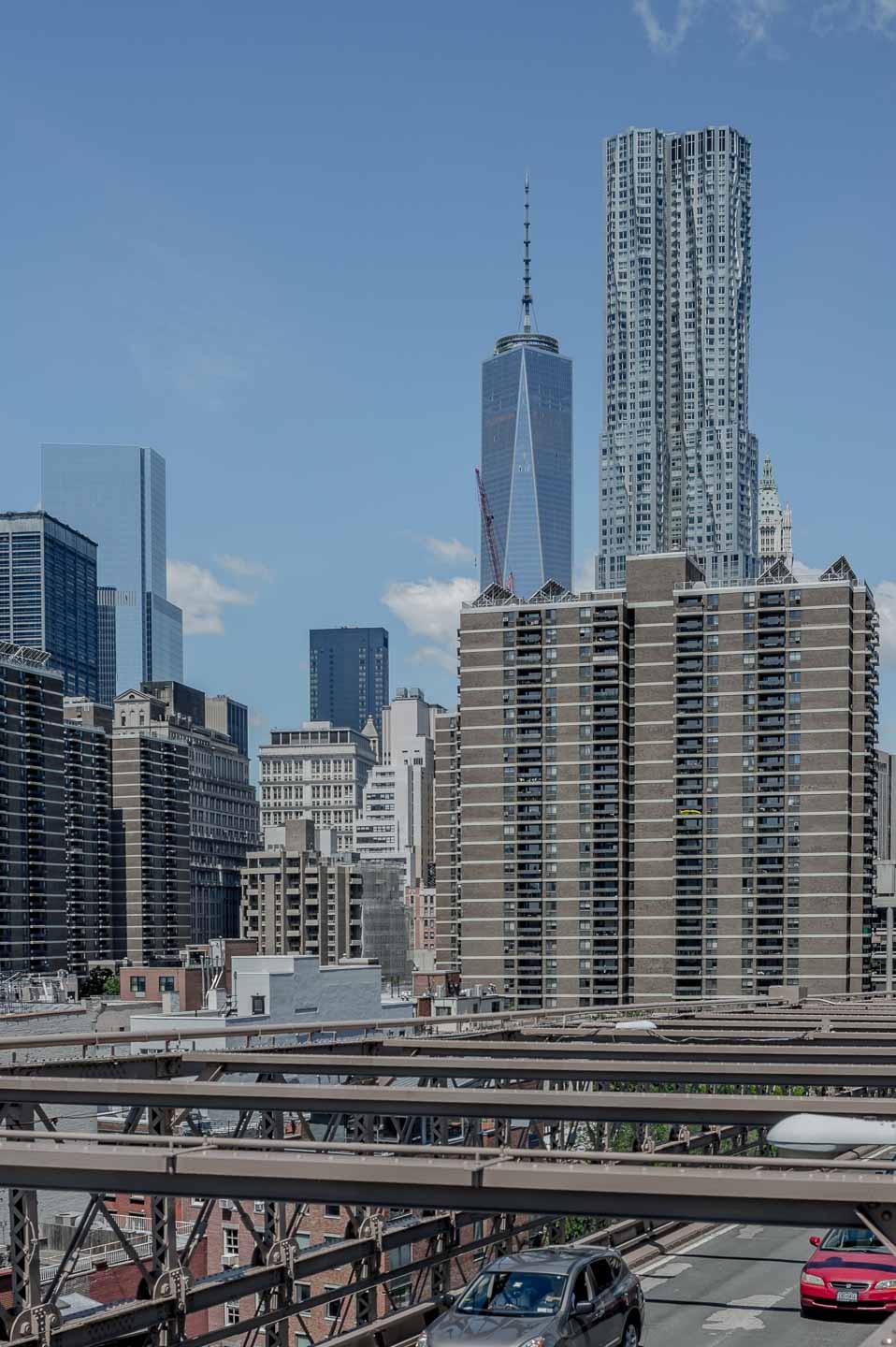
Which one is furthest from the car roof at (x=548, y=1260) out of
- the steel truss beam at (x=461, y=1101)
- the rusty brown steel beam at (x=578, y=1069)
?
the steel truss beam at (x=461, y=1101)

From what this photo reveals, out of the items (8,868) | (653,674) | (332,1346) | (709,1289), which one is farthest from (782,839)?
(332,1346)

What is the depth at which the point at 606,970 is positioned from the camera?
506 ft

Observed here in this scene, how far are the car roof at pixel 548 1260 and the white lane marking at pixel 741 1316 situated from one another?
14.8ft

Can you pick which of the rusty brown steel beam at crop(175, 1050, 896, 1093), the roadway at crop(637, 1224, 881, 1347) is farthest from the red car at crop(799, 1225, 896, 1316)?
the rusty brown steel beam at crop(175, 1050, 896, 1093)

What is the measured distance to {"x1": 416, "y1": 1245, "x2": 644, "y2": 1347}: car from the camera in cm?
2067

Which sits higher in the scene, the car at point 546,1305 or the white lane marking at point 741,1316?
the car at point 546,1305

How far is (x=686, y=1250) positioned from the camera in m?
33.7

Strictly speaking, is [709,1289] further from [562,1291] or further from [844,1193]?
[844,1193]

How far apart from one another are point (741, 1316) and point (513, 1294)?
7.39m

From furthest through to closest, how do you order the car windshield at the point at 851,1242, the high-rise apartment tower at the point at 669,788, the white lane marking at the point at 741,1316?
1. the high-rise apartment tower at the point at 669,788
2. the car windshield at the point at 851,1242
3. the white lane marking at the point at 741,1316

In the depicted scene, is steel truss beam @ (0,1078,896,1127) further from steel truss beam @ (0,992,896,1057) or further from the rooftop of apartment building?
the rooftop of apartment building

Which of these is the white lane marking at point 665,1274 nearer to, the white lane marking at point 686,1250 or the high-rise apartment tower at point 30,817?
the white lane marking at point 686,1250

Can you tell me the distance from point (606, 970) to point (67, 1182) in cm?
14207

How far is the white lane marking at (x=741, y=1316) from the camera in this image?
26375 millimetres
